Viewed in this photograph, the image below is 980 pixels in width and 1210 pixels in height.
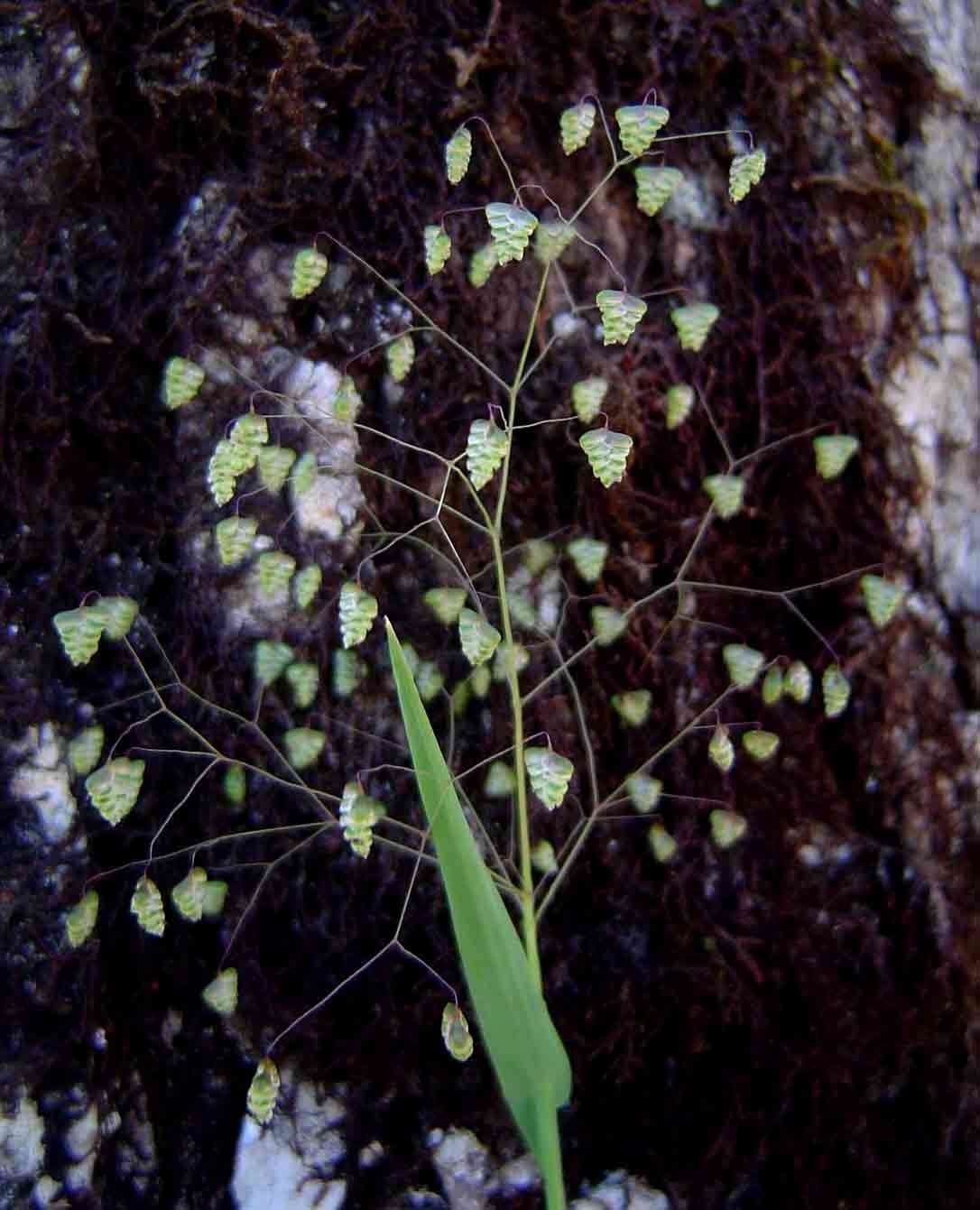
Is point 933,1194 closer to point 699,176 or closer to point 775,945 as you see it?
point 775,945

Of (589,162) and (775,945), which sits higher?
(589,162)

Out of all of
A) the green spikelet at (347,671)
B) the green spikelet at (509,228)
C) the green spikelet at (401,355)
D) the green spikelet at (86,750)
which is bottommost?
the green spikelet at (86,750)

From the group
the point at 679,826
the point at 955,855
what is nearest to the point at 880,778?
the point at 955,855

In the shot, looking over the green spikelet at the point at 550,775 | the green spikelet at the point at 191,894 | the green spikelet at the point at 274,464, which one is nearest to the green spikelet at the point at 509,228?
the green spikelet at the point at 274,464

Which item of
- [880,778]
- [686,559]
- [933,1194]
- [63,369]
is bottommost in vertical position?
[933,1194]

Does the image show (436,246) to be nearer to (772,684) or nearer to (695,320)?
(695,320)

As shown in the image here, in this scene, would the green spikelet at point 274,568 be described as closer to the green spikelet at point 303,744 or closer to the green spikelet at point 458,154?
the green spikelet at point 303,744
